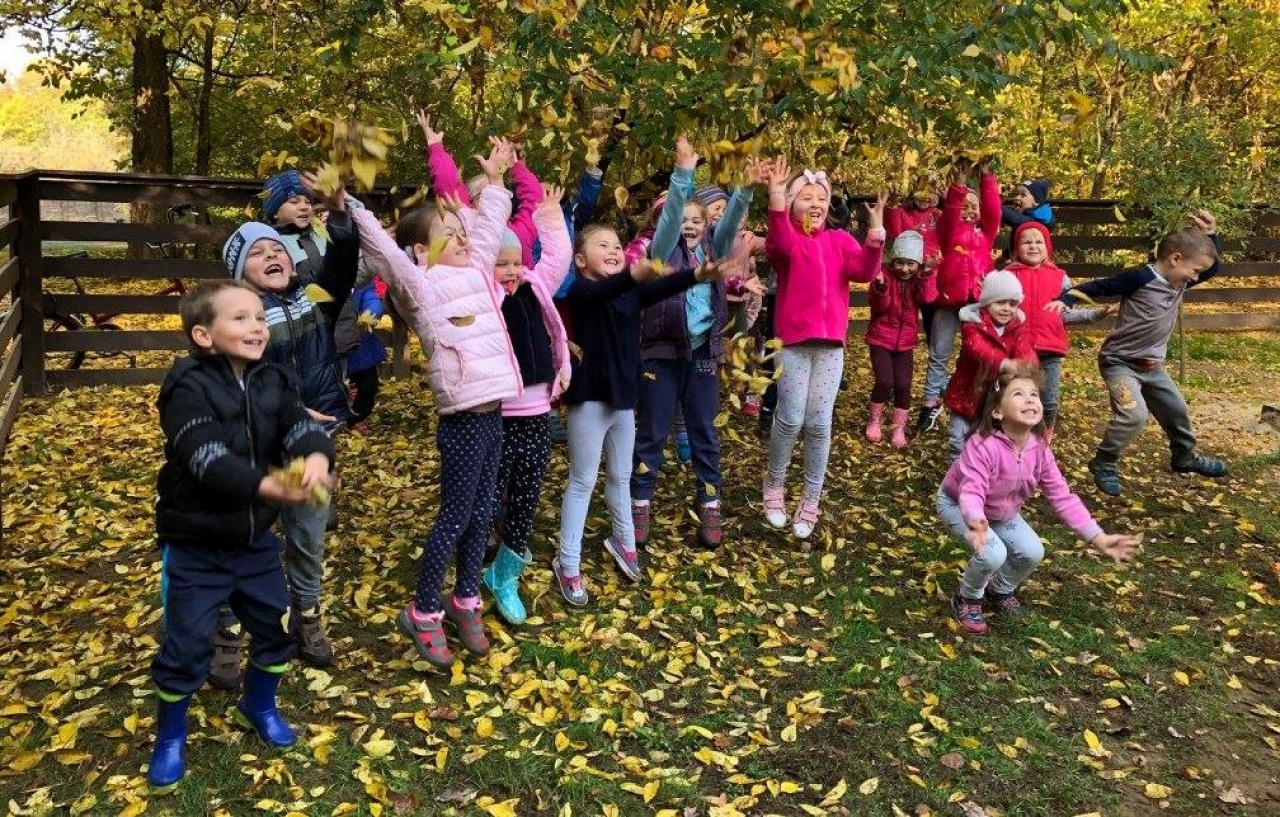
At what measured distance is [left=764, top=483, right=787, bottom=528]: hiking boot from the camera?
560 centimetres

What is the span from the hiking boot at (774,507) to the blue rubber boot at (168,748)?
11.1 feet

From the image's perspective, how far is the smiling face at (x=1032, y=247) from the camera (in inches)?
248

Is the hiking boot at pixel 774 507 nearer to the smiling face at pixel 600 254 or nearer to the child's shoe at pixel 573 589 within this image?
the child's shoe at pixel 573 589

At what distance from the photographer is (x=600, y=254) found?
4395 mm

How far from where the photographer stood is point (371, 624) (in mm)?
4328

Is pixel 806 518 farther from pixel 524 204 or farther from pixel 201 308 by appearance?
pixel 201 308

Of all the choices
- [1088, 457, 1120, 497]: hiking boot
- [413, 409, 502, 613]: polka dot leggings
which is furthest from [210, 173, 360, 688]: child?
[1088, 457, 1120, 497]: hiking boot

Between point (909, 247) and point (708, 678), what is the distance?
4.11 meters

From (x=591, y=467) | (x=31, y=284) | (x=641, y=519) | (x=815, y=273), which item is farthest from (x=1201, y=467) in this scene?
(x=31, y=284)

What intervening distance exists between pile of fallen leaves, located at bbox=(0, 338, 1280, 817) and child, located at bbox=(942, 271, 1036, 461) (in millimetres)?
721

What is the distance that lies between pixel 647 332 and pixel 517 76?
1.46 metres

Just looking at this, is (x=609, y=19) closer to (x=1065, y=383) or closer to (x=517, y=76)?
(x=517, y=76)

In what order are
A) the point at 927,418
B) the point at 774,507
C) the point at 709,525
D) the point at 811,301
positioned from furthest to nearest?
1. the point at 927,418
2. the point at 774,507
3. the point at 709,525
4. the point at 811,301

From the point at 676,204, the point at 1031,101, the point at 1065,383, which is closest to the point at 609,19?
the point at 676,204
